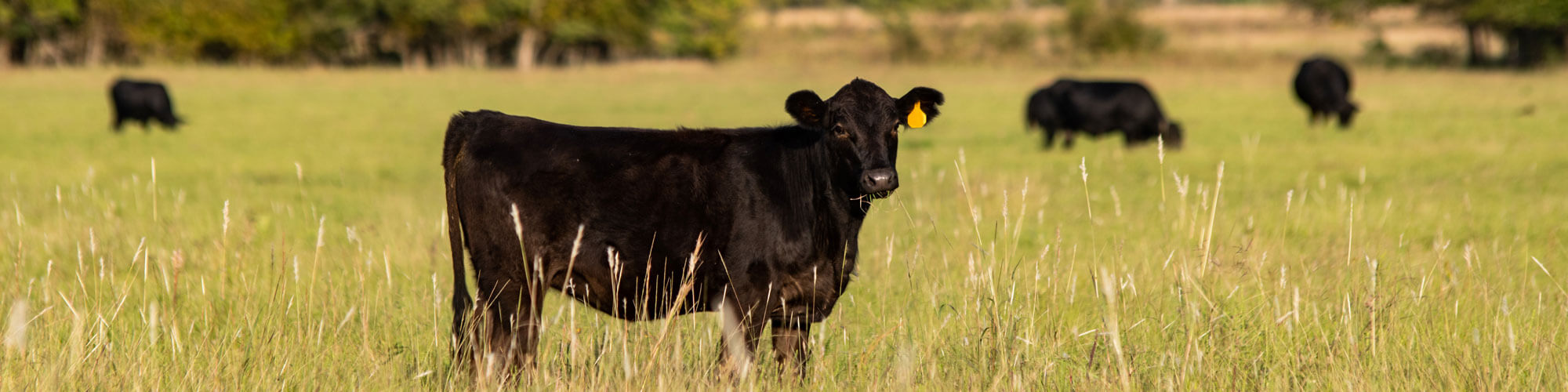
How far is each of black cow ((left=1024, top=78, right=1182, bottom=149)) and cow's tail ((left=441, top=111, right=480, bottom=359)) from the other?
15.1 m

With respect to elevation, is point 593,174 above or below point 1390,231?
above

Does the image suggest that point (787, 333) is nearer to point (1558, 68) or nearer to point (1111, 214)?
point (1111, 214)

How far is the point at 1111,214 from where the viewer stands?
1045cm

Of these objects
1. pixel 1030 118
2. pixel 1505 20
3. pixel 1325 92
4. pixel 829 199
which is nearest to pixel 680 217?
pixel 829 199

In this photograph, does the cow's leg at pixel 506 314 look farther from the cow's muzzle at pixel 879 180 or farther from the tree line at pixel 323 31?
the tree line at pixel 323 31

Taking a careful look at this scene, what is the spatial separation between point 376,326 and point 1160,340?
3.23 metres

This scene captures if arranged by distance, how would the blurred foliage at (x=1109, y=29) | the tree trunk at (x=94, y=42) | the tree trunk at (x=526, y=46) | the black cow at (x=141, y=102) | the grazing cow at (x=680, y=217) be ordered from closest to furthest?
1. the grazing cow at (x=680, y=217)
2. the black cow at (x=141, y=102)
3. the tree trunk at (x=94, y=42)
4. the blurred foliage at (x=1109, y=29)
5. the tree trunk at (x=526, y=46)

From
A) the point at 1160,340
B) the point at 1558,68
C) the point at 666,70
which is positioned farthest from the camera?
the point at 666,70

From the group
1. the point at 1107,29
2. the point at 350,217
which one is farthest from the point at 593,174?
the point at 1107,29

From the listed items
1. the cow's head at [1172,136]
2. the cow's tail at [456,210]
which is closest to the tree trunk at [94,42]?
the cow's head at [1172,136]

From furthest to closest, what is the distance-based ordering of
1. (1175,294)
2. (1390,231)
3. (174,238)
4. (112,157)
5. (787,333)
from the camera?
(112,157)
(1390,231)
(174,238)
(1175,294)
(787,333)

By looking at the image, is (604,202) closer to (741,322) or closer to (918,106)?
(741,322)

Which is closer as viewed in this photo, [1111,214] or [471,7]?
[1111,214]

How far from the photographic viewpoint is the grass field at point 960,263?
420 centimetres
